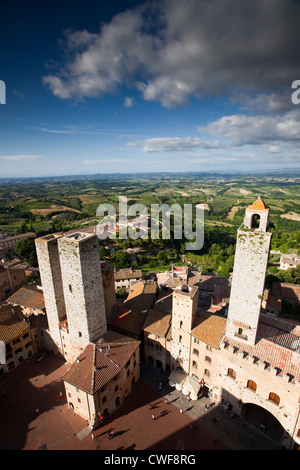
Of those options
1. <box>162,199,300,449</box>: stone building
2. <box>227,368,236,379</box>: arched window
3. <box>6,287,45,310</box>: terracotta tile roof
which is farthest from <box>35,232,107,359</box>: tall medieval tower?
<box>227,368,236,379</box>: arched window

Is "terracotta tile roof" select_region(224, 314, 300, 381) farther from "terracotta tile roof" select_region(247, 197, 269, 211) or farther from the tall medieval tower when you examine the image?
the tall medieval tower

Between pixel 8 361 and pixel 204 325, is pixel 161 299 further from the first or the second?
pixel 8 361

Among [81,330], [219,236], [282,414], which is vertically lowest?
[219,236]

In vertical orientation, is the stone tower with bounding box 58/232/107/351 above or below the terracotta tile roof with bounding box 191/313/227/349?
above

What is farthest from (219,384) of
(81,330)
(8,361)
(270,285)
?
(270,285)

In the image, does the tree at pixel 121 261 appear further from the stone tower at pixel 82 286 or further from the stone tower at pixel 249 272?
the stone tower at pixel 249 272

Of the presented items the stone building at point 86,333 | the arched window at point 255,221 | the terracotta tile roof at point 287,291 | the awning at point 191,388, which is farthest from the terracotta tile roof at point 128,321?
the terracotta tile roof at point 287,291
